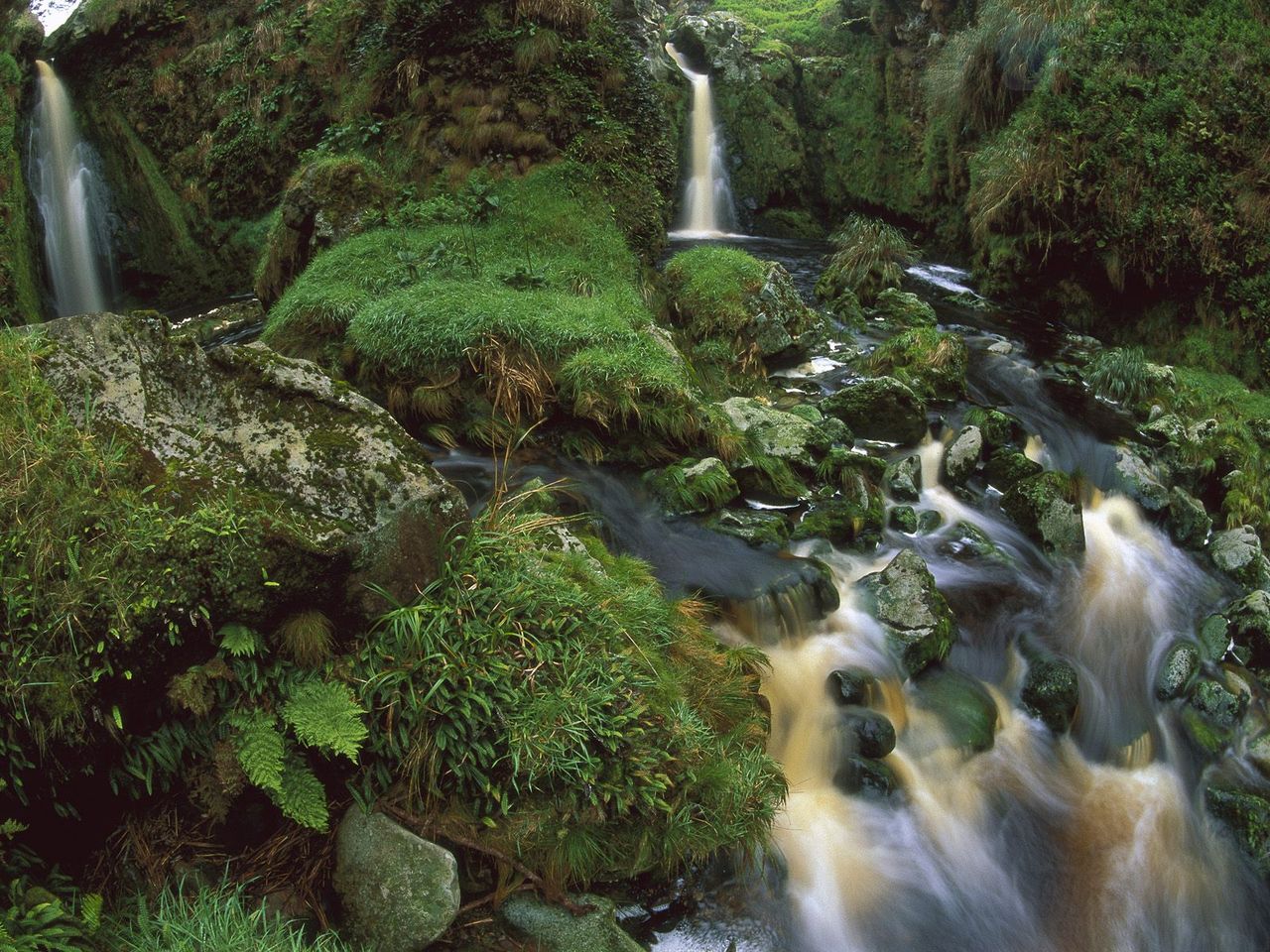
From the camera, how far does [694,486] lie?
6348 mm

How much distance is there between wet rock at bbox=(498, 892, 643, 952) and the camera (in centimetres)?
334

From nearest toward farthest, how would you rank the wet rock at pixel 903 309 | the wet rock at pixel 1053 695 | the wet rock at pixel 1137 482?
the wet rock at pixel 1053 695
the wet rock at pixel 1137 482
the wet rock at pixel 903 309

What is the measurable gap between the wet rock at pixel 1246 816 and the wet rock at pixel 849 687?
2.08 metres

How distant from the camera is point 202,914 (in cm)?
285

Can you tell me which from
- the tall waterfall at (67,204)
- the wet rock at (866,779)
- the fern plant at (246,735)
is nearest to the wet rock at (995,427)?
the wet rock at (866,779)

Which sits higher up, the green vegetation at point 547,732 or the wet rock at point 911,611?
the green vegetation at point 547,732

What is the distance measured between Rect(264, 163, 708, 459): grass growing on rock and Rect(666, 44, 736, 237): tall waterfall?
6.09 metres

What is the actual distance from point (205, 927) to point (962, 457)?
21.4 feet

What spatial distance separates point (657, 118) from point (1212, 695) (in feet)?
28.2

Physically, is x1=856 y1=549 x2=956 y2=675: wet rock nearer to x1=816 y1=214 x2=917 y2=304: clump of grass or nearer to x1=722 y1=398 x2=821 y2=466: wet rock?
x1=722 y1=398 x2=821 y2=466: wet rock

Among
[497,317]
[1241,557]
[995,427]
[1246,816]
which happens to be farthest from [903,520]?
[497,317]

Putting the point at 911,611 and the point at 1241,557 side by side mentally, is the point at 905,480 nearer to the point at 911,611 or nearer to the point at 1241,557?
the point at 911,611

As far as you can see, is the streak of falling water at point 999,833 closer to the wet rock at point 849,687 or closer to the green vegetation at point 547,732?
the wet rock at point 849,687

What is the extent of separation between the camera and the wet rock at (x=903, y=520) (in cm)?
670
